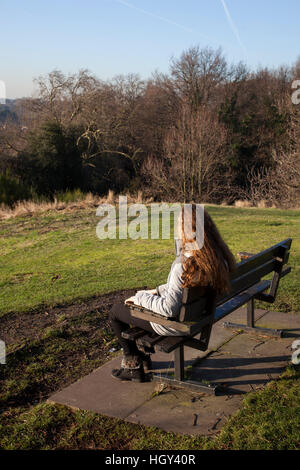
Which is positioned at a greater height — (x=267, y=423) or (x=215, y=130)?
(x=215, y=130)

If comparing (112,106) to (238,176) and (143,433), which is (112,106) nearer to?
(238,176)

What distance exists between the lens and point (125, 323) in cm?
397

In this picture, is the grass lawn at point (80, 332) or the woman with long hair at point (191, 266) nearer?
the grass lawn at point (80, 332)

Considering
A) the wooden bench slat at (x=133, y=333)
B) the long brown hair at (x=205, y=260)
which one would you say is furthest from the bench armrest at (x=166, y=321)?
the long brown hair at (x=205, y=260)

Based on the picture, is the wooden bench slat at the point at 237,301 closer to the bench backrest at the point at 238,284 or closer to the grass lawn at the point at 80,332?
the bench backrest at the point at 238,284

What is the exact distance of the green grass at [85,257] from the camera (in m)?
6.93

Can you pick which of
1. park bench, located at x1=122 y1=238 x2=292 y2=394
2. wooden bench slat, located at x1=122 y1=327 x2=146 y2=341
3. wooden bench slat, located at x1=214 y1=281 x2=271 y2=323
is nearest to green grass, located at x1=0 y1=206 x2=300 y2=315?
wooden bench slat, located at x1=214 y1=281 x2=271 y2=323

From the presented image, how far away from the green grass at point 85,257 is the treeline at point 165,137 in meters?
7.54

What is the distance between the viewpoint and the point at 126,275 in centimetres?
771

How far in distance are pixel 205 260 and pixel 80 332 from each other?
7.58 ft

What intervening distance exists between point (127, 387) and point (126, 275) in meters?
3.93

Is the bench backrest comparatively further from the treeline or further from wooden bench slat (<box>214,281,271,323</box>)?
the treeline

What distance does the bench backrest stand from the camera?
342 cm

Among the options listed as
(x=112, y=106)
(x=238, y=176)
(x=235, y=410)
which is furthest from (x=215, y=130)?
(x=235, y=410)
